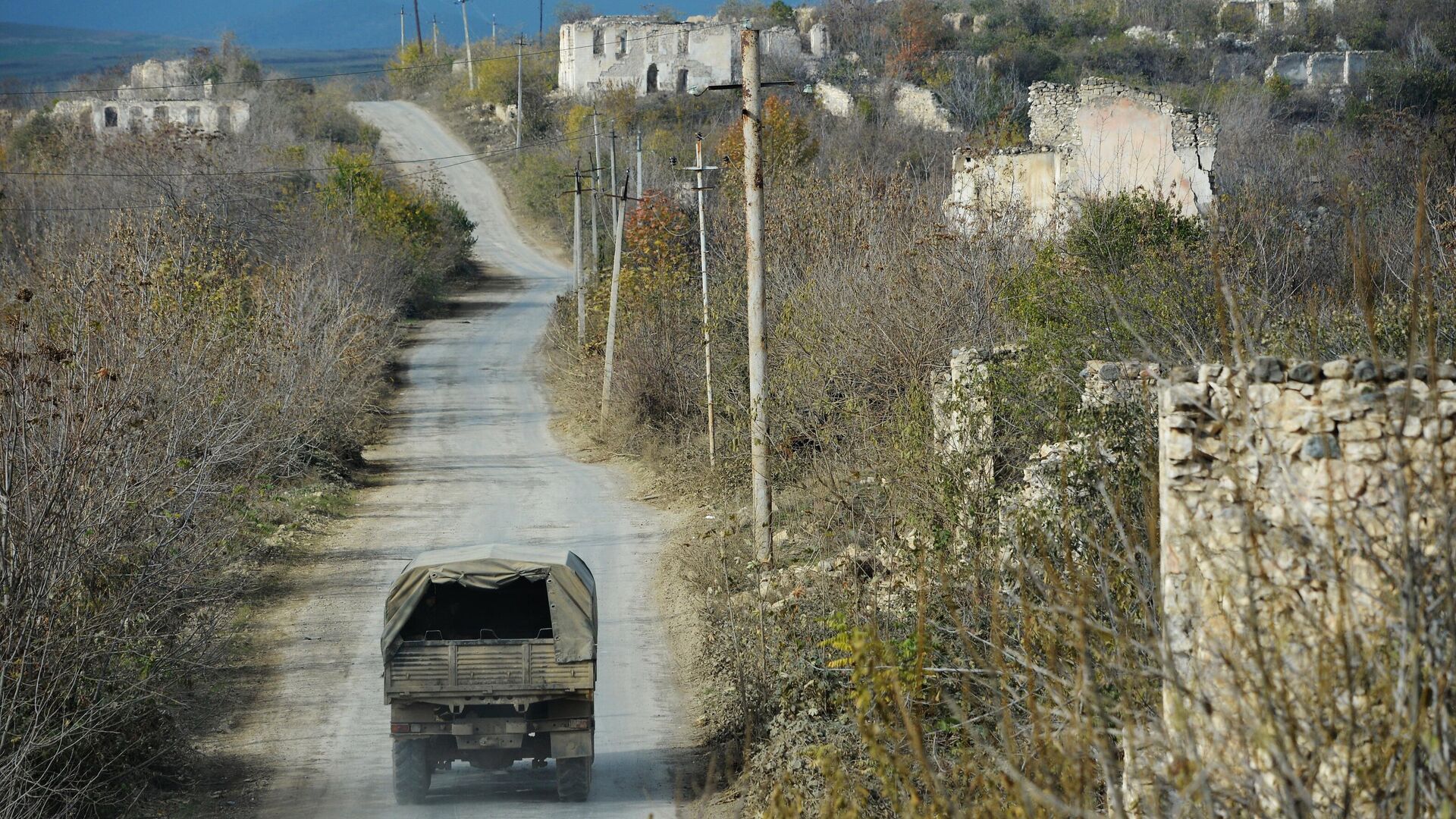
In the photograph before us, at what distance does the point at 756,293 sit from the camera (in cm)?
1541

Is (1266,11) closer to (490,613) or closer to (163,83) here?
(163,83)

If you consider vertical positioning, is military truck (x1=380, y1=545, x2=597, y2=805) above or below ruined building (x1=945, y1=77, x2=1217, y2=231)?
below

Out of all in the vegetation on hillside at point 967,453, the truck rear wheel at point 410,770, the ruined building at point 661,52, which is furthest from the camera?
the ruined building at point 661,52

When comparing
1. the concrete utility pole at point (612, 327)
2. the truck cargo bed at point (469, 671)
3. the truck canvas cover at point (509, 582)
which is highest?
the concrete utility pole at point (612, 327)

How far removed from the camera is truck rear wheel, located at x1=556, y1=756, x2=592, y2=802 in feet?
36.3

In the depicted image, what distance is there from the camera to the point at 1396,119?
33.2 meters

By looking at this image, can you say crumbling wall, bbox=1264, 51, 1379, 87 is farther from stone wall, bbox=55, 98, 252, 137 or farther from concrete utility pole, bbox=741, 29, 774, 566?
concrete utility pole, bbox=741, 29, 774, 566

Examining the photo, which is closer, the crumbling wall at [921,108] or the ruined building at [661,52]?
the crumbling wall at [921,108]

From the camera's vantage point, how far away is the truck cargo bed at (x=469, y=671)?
10703 millimetres

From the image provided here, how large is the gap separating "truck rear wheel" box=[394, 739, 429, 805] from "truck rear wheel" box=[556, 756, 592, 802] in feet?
3.37

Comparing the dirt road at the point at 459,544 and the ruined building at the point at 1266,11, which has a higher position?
the ruined building at the point at 1266,11

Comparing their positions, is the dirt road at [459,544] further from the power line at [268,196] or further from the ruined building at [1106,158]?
the ruined building at [1106,158]

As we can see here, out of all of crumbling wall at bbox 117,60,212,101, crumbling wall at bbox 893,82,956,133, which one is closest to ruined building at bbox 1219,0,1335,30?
crumbling wall at bbox 893,82,956,133

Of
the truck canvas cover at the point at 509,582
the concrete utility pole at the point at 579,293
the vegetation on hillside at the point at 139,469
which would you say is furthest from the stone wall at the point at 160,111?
the truck canvas cover at the point at 509,582
